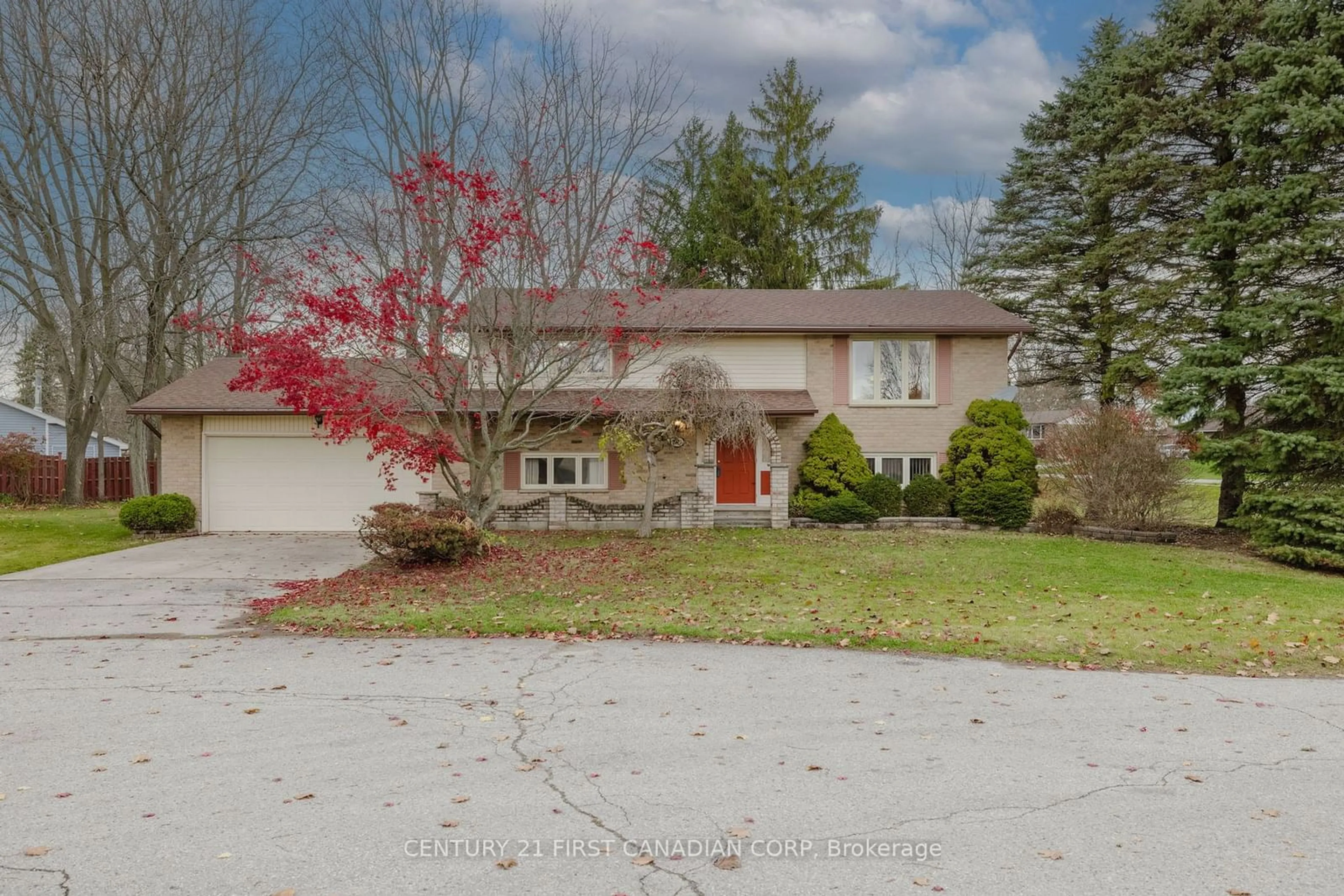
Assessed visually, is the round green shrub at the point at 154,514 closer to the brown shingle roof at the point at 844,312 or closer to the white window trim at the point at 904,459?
the brown shingle roof at the point at 844,312

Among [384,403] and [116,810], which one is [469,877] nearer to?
[116,810]

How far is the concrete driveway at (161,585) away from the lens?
920 cm

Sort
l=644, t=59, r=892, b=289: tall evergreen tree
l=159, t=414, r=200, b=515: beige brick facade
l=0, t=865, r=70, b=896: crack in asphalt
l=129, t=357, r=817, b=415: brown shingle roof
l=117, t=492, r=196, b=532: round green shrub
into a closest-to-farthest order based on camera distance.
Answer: l=0, t=865, r=70, b=896: crack in asphalt → l=117, t=492, r=196, b=532: round green shrub → l=129, t=357, r=817, b=415: brown shingle roof → l=159, t=414, r=200, b=515: beige brick facade → l=644, t=59, r=892, b=289: tall evergreen tree

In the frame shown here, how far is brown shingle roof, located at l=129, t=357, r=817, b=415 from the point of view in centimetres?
1855

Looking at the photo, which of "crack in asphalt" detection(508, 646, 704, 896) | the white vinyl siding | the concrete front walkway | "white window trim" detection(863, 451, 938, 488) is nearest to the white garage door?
the white vinyl siding

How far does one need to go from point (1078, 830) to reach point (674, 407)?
1388cm

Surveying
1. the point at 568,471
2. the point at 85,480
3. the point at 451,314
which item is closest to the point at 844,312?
the point at 568,471

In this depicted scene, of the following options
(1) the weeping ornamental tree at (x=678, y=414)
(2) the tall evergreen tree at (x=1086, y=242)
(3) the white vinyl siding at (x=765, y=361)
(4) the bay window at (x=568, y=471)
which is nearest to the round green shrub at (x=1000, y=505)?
(3) the white vinyl siding at (x=765, y=361)

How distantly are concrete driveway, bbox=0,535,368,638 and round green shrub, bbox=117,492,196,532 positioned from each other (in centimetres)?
87

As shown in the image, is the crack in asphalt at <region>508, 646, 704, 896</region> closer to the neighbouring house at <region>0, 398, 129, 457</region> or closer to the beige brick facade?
the beige brick facade

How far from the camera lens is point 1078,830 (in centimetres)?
403

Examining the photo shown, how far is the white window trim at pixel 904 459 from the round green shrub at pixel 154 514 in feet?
51.6

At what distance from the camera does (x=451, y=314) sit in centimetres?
1355

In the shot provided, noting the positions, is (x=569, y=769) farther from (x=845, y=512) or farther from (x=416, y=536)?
(x=845, y=512)
